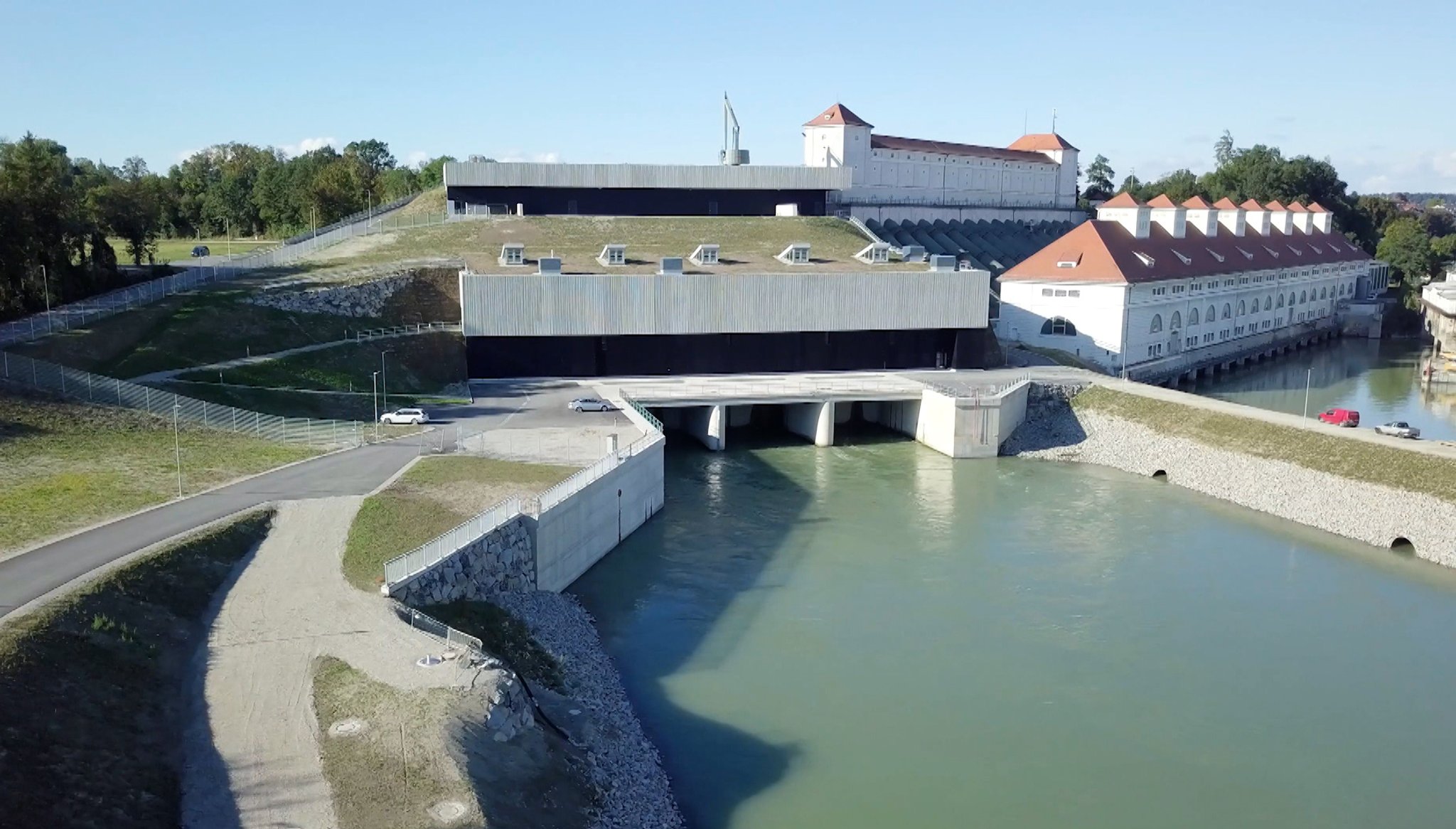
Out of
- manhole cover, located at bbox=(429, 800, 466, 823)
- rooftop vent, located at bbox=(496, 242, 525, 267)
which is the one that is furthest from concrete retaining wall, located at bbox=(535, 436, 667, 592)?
rooftop vent, located at bbox=(496, 242, 525, 267)

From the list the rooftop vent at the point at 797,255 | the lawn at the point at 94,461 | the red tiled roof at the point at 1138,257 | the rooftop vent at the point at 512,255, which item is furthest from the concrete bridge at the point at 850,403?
the lawn at the point at 94,461

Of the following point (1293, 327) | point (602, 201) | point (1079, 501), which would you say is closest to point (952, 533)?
point (1079, 501)

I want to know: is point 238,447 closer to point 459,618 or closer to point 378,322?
point 459,618

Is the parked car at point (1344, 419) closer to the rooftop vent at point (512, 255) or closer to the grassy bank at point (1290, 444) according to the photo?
the grassy bank at point (1290, 444)

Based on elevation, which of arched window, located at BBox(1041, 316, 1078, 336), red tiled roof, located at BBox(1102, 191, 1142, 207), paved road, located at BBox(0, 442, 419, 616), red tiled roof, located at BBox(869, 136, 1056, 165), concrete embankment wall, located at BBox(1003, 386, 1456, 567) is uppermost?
red tiled roof, located at BBox(869, 136, 1056, 165)

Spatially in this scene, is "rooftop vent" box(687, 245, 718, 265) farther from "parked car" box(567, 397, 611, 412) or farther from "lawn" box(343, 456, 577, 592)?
"lawn" box(343, 456, 577, 592)

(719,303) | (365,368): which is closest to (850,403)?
(719,303)

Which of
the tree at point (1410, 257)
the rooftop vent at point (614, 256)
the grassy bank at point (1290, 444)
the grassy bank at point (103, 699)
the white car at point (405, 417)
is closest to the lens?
the grassy bank at point (103, 699)
